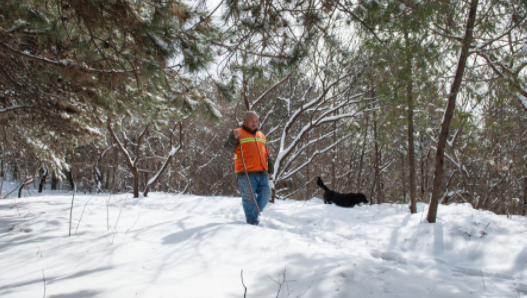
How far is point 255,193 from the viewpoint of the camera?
423 centimetres

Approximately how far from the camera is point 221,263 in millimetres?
2320

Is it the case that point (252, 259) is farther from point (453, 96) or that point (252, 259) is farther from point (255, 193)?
point (453, 96)

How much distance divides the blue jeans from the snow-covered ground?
26.2 inches

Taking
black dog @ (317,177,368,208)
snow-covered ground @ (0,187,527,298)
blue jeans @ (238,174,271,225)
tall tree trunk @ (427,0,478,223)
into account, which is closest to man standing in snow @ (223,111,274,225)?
blue jeans @ (238,174,271,225)

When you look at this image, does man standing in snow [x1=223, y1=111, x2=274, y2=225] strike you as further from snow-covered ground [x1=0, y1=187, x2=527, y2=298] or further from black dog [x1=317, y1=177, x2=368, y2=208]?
black dog [x1=317, y1=177, x2=368, y2=208]

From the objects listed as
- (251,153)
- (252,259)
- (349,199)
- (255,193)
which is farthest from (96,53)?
(349,199)

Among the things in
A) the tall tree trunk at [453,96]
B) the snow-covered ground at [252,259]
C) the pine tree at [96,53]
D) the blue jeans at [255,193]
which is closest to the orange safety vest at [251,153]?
the blue jeans at [255,193]

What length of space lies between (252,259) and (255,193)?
183 cm

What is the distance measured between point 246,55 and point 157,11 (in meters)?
1.25

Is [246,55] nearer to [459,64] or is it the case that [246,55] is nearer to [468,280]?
[459,64]

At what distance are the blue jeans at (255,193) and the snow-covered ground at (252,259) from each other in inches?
26.2

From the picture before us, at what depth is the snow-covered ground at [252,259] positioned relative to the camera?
6.00 ft

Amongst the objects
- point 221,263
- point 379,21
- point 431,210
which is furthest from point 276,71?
point 431,210

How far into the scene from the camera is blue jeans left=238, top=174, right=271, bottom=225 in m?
4.08
